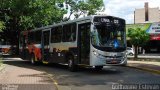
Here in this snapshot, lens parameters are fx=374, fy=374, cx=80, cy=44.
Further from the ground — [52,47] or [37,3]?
[37,3]

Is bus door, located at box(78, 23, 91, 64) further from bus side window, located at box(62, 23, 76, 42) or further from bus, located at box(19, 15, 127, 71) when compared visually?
bus side window, located at box(62, 23, 76, 42)

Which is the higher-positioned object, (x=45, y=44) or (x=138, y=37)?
(x=138, y=37)

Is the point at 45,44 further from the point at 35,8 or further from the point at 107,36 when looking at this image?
the point at 35,8

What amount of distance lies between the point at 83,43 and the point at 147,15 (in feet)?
220

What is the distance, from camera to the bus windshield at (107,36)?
20.3 metres

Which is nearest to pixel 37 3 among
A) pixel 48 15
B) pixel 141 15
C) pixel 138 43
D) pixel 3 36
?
pixel 48 15

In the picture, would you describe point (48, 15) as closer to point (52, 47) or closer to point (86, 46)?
point (52, 47)

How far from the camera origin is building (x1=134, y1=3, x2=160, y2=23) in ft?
282

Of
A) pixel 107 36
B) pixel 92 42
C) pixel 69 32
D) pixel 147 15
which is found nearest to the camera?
pixel 92 42

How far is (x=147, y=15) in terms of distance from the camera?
8612 cm

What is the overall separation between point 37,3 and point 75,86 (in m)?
21.3

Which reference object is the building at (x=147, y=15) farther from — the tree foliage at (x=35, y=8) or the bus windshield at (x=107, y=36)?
the bus windshield at (x=107, y=36)

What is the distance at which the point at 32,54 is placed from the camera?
31344 millimetres

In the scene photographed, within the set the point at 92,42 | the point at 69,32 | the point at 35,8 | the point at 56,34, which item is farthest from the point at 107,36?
the point at 35,8
